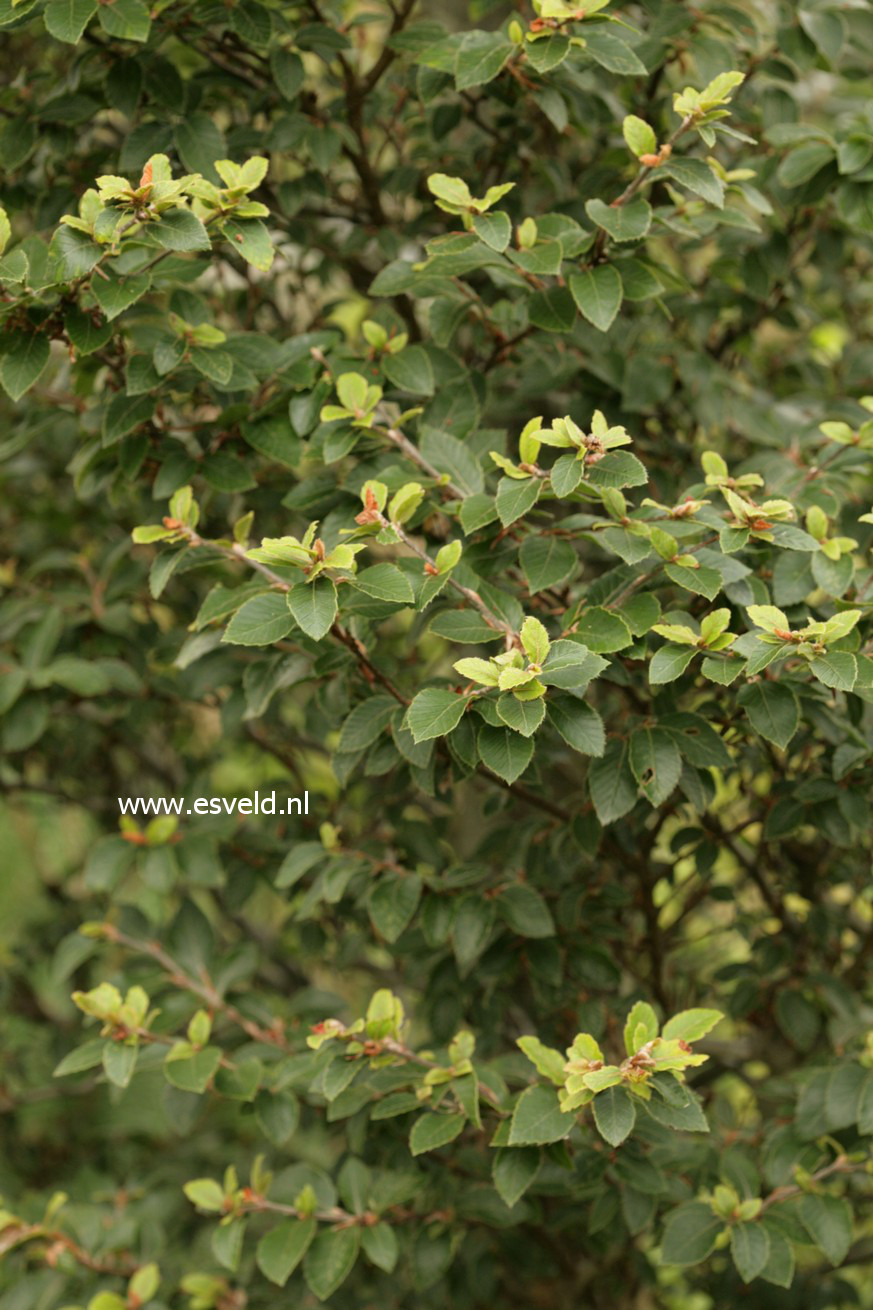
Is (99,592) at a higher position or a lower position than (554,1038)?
higher

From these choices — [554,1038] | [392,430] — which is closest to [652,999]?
[554,1038]

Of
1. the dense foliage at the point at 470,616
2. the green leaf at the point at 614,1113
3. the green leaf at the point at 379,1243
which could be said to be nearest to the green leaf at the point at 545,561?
the dense foliage at the point at 470,616

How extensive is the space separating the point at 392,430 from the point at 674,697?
1.30ft

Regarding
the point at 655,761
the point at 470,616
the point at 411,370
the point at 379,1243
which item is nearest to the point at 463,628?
the point at 470,616

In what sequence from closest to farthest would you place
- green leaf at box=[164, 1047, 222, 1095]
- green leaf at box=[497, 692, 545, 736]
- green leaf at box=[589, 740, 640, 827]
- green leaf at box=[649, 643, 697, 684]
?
green leaf at box=[497, 692, 545, 736] → green leaf at box=[649, 643, 697, 684] → green leaf at box=[589, 740, 640, 827] → green leaf at box=[164, 1047, 222, 1095]

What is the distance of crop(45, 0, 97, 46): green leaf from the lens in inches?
43.1

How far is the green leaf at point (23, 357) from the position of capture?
1154 mm

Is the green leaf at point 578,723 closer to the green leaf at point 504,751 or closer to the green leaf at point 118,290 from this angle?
the green leaf at point 504,751

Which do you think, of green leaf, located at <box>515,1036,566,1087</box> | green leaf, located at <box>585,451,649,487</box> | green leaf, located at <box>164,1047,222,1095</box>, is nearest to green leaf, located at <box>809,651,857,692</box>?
green leaf, located at <box>585,451,649,487</box>

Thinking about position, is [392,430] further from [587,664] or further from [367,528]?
[587,664]

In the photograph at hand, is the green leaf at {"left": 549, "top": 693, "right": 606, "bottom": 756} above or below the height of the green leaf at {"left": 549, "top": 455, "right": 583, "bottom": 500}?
below

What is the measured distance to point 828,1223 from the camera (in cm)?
126

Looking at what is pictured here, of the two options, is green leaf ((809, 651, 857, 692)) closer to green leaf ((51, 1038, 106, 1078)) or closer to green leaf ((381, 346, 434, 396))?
green leaf ((381, 346, 434, 396))

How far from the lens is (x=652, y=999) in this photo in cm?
158
